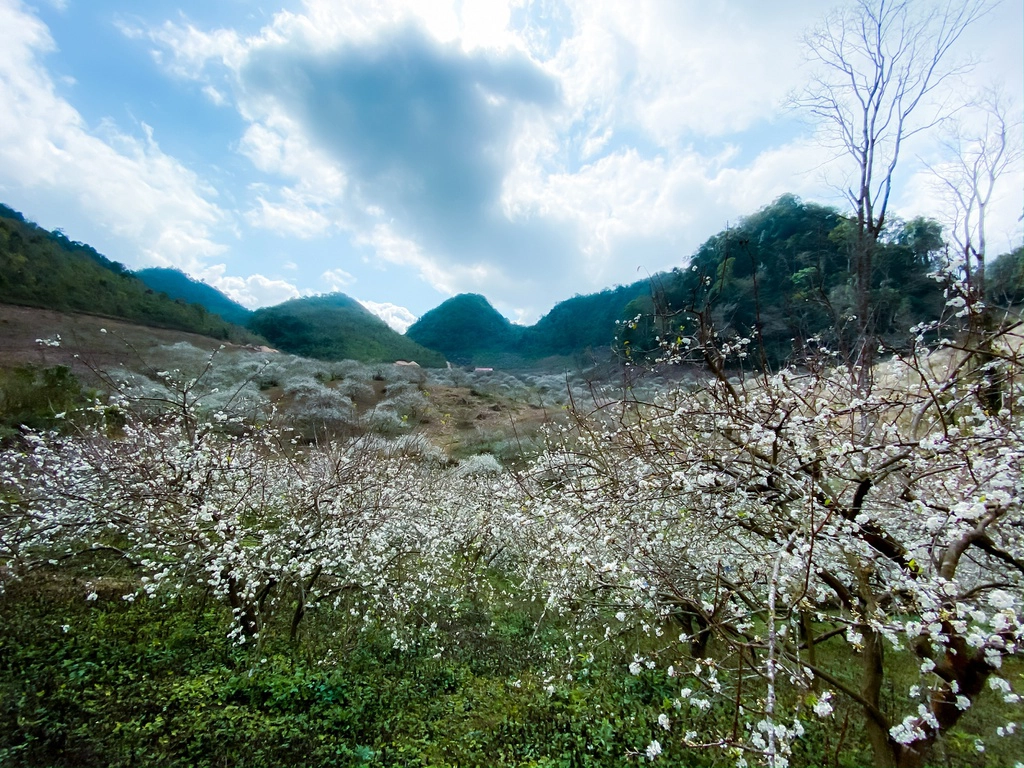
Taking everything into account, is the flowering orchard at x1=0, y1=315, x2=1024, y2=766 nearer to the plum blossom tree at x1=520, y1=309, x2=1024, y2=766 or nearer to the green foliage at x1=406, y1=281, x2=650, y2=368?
the plum blossom tree at x1=520, y1=309, x2=1024, y2=766

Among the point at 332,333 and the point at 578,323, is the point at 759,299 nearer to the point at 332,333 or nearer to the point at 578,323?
the point at 578,323

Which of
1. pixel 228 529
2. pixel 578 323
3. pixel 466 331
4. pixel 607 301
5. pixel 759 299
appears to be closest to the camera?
pixel 228 529

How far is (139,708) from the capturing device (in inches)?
179

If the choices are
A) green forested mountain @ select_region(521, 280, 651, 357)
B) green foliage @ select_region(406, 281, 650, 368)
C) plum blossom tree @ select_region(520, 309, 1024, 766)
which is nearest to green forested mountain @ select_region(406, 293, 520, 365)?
green foliage @ select_region(406, 281, 650, 368)

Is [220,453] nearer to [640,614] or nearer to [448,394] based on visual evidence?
[640,614]

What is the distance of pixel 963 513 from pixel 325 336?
5188 cm

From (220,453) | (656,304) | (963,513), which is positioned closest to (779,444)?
(963,513)

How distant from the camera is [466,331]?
67125 mm

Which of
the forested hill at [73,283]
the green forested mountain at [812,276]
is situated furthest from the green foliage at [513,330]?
the forested hill at [73,283]

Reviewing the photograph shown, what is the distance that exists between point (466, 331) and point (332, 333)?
22195 millimetres

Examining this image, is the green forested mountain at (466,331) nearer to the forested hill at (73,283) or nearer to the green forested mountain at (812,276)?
the forested hill at (73,283)

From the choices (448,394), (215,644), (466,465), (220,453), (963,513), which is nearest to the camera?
(963,513)

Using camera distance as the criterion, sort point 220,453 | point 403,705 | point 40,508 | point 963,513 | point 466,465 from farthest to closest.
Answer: point 466,465
point 40,508
point 220,453
point 403,705
point 963,513

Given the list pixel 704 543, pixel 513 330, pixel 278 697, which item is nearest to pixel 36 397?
pixel 278 697
